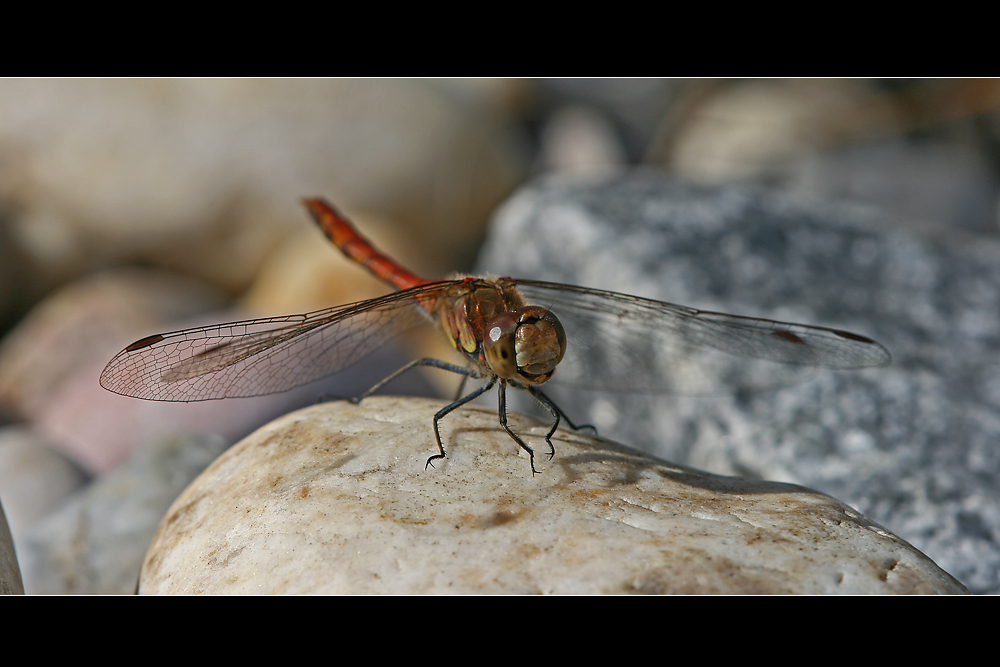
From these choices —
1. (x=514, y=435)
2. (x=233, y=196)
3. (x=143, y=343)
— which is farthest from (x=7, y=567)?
(x=233, y=196)

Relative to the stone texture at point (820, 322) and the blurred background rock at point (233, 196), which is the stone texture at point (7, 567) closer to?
the blurred background rock at point (233, 196)

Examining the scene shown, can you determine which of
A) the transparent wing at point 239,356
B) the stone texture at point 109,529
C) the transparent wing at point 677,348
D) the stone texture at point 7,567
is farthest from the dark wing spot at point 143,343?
the transparent wing at point 677,348

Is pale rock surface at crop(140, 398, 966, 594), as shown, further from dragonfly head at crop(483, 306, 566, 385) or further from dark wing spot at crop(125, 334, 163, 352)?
dark wing spot at crop(125, 334, 163, 352)

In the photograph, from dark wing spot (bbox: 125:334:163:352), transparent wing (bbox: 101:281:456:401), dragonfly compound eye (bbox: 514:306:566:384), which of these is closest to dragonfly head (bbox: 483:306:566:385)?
dragonfly compound eye (bbox: 514:306:566:384)

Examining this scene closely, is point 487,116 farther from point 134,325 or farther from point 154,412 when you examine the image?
point 154,412

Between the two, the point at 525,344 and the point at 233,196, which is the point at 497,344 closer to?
the point at 525,344

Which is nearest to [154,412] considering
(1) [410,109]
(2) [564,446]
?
(2) [564,446]
